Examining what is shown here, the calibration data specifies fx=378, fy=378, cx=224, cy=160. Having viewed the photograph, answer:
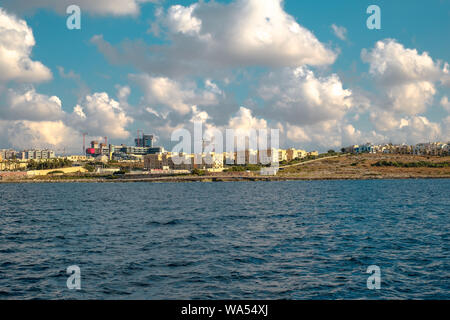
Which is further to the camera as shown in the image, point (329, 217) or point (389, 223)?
point (329, 217)

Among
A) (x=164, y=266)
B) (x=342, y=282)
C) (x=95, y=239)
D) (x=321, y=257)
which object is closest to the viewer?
(x=342, y=282)

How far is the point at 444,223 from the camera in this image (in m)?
44.6

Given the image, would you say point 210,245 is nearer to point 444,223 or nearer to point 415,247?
point 415,247

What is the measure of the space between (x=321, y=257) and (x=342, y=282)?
6.01 metres

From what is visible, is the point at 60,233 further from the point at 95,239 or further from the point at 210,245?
the point at 210,245

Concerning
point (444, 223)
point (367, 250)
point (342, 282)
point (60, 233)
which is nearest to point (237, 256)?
point (342, 282)

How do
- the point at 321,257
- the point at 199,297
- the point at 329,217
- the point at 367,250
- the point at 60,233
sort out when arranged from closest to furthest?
the point at 199,297, the point at 321,257, the point at 367,250, the point at 60,233, the point at 329,217

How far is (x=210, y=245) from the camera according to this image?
3120cm

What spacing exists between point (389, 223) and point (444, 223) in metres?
6.41
